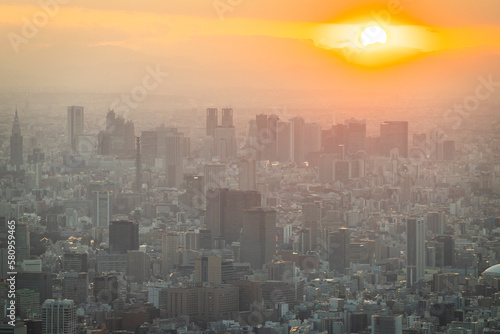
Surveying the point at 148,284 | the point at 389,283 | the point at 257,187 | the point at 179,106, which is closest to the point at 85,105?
the point at 179,106

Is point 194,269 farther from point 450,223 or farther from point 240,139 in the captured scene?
point 240,139

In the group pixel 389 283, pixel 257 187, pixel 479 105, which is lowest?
pixel 389 283

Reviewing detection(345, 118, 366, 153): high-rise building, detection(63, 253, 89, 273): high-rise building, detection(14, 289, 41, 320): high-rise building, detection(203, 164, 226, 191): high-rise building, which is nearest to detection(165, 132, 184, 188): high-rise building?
detection(203, 164, 226, 191): high-rise building

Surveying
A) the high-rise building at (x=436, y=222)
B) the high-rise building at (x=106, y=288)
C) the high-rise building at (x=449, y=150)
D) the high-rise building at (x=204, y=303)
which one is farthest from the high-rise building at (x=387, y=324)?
the high-rise building at (x=449, y=150)

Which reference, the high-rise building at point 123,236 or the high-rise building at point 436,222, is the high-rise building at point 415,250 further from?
the high-rise building at point 123,236

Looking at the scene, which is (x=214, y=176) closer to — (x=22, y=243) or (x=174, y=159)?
(x=174, y=159)

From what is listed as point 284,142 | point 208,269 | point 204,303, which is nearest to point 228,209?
point 208,269
